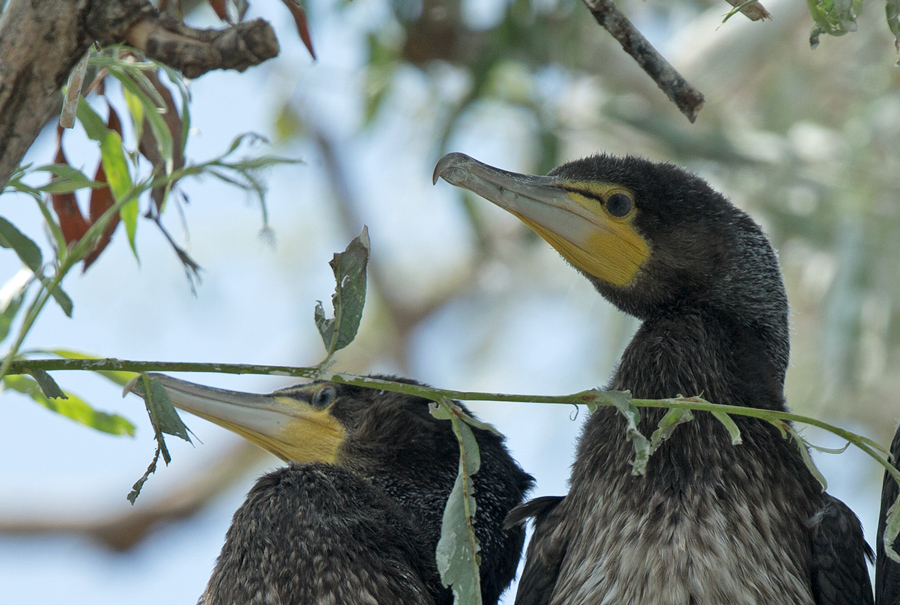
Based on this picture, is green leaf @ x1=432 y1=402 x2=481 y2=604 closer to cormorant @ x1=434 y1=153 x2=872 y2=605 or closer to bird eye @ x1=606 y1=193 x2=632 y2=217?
cormorant @ x1=434 y1=153 x2=872 y2=605

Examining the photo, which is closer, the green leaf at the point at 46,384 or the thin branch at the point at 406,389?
the thin branch at the point at 406,389

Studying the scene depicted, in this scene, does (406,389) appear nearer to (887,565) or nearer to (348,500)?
(348,500)

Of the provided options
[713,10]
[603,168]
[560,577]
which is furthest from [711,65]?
[560,577]

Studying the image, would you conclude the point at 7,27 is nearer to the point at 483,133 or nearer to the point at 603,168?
the point at 603,168

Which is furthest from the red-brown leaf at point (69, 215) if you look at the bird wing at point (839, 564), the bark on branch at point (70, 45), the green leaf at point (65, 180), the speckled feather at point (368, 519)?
the bird wing at point (839, 564)

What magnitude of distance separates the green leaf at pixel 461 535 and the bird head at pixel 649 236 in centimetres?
94

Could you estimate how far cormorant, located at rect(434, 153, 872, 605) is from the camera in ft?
7.13

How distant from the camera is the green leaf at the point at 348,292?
162cm

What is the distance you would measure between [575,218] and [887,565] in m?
1.00

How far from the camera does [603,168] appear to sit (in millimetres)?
2523

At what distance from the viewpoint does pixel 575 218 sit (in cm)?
249

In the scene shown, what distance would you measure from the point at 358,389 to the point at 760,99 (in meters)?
7.59

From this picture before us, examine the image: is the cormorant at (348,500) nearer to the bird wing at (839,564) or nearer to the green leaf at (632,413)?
the bird wing at (839,564)

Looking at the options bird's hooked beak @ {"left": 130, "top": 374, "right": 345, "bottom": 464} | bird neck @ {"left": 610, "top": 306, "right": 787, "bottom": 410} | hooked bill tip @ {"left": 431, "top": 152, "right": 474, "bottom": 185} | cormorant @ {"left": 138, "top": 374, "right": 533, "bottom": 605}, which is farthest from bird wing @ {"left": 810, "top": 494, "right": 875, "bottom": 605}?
bird's hooked beak @ {"left": 130, "top": 374, "right": 345, "bottom": 464}
